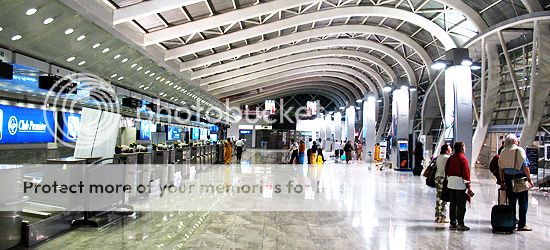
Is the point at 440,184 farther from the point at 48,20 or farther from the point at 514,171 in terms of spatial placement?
the point at 48,20

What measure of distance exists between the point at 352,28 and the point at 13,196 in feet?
77.6

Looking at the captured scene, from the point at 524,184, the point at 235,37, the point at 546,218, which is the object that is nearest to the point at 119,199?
the point at 524,184

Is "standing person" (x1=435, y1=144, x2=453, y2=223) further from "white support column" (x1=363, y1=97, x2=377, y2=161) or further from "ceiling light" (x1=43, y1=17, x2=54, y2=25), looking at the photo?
"white support column" (x1=363, y1=97, x2=377, y2=161)

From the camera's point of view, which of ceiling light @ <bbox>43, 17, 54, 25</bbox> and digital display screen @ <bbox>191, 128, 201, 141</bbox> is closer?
ceiling light @ <bbox>43, 17, 54, 25</bbox>

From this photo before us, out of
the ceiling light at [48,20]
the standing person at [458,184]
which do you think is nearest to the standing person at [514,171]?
the standing person at [458,184]

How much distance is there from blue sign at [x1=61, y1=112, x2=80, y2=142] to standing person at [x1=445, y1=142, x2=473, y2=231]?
10918mm

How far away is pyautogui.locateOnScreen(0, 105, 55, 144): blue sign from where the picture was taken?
9820 millimetres

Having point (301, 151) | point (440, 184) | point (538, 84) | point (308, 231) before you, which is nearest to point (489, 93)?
point (538, 84)

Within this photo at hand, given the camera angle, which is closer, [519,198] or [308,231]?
[308,231]

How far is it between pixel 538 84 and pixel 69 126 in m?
18.7

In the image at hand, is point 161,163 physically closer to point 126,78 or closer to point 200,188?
point 200,188

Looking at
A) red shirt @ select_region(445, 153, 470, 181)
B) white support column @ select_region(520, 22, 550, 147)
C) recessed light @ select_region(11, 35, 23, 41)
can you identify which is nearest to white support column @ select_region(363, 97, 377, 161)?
white support column @ select_region(520, 22, 550, 147)

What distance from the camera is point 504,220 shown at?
6.86 meters

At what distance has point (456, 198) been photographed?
7258mm
